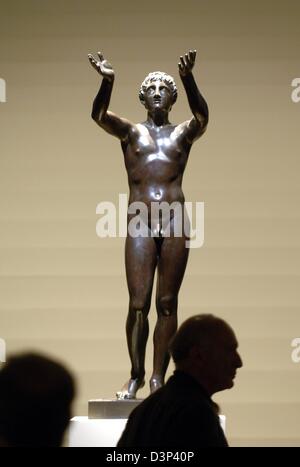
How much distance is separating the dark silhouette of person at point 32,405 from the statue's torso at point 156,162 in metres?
2.51

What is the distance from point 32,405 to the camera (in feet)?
6.42

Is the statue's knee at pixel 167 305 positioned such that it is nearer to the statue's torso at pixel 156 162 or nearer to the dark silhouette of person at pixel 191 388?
the statue's torso at pixel 156 162

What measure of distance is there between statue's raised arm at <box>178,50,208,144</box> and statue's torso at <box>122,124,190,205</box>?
0.18 feet

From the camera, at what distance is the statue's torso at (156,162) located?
4480 millimetres

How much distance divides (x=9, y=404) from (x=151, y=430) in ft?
1.68

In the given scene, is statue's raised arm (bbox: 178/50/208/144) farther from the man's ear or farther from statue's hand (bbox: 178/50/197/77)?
the man's ear

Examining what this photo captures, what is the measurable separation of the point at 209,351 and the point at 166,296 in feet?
6.84

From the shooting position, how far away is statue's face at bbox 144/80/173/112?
4602 mm

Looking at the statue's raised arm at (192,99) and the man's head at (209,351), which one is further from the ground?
the statue's raised arm at (192,99)

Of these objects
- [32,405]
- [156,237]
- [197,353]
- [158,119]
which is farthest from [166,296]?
[32,405]

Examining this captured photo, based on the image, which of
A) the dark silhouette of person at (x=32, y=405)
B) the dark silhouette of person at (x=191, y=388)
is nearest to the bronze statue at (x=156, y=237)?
the dark silhouette of person at (x=191, y=388)

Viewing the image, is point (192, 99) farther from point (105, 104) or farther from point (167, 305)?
point (167, 305)

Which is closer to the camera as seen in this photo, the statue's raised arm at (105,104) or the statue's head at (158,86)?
the statue's raised arm at (105,104)
